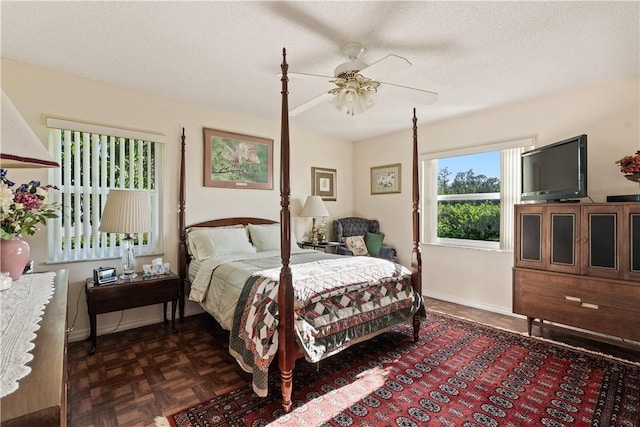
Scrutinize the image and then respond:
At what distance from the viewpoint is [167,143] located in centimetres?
342

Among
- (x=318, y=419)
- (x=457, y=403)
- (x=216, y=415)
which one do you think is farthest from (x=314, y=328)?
(x=457, y=403)

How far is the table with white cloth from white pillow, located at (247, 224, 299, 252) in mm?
2203

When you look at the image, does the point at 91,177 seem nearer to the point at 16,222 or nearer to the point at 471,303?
the point at 16,222

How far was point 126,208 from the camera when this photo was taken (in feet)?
8.69

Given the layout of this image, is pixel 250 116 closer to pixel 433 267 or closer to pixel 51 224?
pixel 51 224

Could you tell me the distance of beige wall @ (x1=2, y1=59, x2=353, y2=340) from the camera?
106 inches

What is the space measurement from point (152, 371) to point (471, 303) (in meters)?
3.59

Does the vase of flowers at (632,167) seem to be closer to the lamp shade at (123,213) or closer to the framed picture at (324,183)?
the framed picture at (324,183)

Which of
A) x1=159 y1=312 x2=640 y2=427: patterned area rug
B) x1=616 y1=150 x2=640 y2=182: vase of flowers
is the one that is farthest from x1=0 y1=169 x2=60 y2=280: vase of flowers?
x1=616 y1=150 x2=640 y2=182: vase of flowers

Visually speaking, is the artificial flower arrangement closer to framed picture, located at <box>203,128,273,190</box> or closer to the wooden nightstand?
the wooden nightstand

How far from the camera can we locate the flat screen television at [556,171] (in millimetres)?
2699

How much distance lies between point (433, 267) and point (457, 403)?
2.57 meters

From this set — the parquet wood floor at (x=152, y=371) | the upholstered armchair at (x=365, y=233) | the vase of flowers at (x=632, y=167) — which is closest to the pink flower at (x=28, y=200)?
the parquet wood floor at (x=152, y=371)

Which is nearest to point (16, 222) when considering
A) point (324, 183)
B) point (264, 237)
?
point (264, 237)
